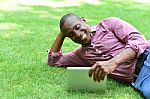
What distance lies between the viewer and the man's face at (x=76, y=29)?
140 inches

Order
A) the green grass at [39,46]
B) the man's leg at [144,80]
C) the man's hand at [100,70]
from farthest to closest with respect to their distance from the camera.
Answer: the green grass at [39,46] < the man's leg at [144,80] < the man's hand at [100,70]

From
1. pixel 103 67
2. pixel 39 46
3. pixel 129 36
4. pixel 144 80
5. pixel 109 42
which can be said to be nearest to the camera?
pixel 103 67

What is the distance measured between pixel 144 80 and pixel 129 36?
0.38 m

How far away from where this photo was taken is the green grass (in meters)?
3.45

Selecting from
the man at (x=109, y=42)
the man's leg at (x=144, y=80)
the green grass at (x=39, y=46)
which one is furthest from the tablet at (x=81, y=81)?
the man's leg at (x=144, y=80)

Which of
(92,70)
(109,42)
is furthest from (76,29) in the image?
(92,70)

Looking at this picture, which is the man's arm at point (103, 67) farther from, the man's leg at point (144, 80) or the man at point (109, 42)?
the man's leg at point (144, 80)

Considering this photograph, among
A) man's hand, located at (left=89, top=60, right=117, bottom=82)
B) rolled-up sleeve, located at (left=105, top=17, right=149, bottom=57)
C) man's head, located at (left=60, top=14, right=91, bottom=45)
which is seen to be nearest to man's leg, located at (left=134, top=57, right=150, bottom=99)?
rolled-up sleeve, located at (left=105, top=17, right=149, bottom=57)

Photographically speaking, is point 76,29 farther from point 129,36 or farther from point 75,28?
point 129,36

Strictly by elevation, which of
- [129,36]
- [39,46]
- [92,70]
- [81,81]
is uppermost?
[129,36]

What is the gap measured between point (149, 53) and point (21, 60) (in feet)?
4.73

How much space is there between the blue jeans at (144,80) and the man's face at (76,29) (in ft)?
1.77

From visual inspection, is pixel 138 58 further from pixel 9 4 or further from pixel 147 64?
pixel 9 4

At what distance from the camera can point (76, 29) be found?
3.55 m
